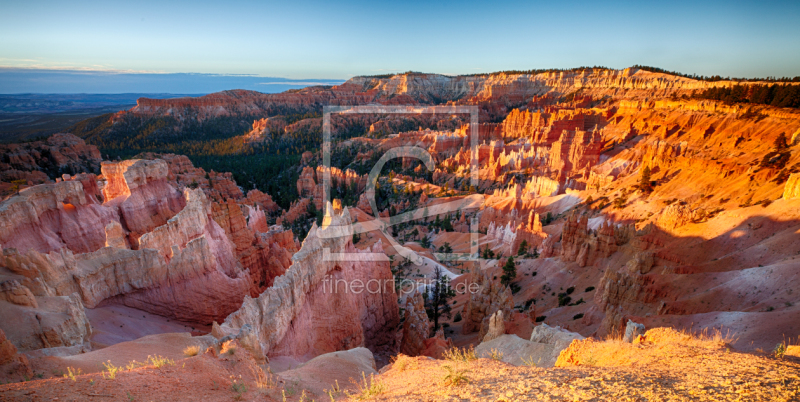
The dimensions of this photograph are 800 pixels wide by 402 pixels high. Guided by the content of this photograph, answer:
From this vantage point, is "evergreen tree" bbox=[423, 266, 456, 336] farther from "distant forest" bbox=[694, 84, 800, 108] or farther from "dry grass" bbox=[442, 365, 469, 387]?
"distant forest" bbox=[694, 84, 800, 108]

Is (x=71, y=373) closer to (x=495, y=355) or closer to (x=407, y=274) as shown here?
(x=495, y=355)

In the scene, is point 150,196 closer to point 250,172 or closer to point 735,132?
point 250,172

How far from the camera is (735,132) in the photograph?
53.2m

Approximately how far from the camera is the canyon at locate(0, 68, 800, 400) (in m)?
8.70

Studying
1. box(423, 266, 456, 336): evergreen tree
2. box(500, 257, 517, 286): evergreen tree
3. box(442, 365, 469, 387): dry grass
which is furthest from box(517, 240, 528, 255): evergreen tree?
box(442, 365, 469, 387): dry grass

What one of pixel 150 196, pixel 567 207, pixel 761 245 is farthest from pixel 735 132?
pixel 150 196

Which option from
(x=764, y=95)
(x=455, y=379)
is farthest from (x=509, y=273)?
(x=764, y=95)

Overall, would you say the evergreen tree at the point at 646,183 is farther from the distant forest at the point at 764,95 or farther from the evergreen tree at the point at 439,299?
the distant forest at the point at 764,95

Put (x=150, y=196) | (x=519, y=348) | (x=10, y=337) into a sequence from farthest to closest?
(x=150, y=196) < (x=519, y=348) < (x=10, y=337)

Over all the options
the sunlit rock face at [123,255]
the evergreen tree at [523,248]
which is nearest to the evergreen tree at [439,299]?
the sunlit rock face at [123,255]

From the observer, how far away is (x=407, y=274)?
1437 inches

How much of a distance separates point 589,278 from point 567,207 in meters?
26.5

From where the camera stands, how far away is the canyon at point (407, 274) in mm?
8704

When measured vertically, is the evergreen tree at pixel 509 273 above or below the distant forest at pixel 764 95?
below
